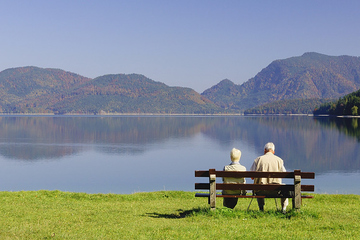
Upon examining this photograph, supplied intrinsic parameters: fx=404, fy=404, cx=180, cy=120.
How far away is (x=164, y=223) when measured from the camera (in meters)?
11.9

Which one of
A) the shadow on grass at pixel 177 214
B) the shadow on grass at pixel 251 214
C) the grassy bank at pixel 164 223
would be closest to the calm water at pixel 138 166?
the grassy bank at pixel 164 223

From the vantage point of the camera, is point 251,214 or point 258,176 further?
point 251,214

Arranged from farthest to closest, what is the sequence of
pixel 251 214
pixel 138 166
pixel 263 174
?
pixel 138 166, pixel 251 214, pixel 263 174

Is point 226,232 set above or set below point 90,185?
above

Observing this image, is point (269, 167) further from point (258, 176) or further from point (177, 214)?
point (177, 214)

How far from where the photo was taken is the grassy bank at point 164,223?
33.9 feet

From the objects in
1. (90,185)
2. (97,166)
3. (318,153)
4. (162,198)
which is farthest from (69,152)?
(162,198)

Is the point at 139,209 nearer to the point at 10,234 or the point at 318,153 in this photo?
the point at 10,234

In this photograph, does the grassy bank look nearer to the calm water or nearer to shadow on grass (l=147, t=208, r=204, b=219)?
shadow on grass (l=147, t=208, r=204, b=219)

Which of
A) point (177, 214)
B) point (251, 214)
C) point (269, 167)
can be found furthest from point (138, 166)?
point (269, 167)

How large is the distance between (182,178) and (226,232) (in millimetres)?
32248

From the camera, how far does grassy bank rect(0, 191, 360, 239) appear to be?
10328mm

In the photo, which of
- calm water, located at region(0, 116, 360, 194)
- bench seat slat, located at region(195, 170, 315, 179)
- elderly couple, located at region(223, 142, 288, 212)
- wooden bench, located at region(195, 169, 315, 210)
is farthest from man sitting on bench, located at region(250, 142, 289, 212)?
calm water, located at region(0, 116, 360, 194)

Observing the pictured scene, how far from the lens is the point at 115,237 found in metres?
10.1
